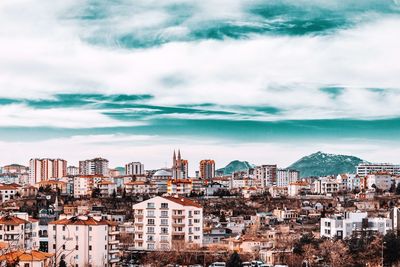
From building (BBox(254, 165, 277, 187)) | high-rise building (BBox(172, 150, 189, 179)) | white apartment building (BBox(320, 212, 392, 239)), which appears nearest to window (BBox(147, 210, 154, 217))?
white apartment building (BBox(320, 212, 392, 239))

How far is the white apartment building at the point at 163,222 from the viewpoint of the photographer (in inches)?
584

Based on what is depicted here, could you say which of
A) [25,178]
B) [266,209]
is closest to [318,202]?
[266,209]

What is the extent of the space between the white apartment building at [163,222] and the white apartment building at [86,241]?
194 centimetres

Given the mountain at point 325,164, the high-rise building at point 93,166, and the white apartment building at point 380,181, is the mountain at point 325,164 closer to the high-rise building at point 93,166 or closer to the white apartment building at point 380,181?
the high-rise building at point 93,166

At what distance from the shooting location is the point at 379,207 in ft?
78.8

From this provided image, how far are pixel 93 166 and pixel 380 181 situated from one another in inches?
828

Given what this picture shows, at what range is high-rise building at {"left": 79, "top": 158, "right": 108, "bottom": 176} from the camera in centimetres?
4881

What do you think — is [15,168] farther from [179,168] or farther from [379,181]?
[379,181]

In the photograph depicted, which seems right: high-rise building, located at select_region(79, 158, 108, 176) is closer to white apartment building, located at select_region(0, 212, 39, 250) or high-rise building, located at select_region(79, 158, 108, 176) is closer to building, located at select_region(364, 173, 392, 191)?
building, located at select_region(364, 173, 392, 191)

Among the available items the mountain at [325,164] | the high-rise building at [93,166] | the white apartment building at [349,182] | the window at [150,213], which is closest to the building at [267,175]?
the white apartment building at [349,182]

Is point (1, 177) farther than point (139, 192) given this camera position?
Yes

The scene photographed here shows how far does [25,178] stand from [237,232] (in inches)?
1336

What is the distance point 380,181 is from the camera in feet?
116

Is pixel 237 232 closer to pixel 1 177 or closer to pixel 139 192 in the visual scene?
pixel 139 192
